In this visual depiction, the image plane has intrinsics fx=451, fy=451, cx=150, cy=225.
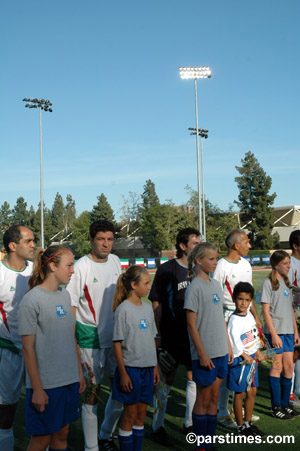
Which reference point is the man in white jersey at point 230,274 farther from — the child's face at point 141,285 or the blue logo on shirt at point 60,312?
the blue logo on shirt at point 60,312

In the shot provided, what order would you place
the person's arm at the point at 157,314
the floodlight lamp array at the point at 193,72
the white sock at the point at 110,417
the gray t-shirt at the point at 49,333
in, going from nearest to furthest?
1. the gray t-shirt at the point at 49,333
2. the white sock at the point at 110,417
3. the person's arm at the point at 157,314
4. the floodlight lamp array at the point at 193,72

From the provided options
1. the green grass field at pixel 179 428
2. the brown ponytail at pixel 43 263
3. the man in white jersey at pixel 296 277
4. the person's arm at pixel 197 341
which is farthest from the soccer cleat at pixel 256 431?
the brown ponytail at pixel 43 263

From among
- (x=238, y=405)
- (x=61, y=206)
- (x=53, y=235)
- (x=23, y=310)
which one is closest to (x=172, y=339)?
(x=238, y=405)

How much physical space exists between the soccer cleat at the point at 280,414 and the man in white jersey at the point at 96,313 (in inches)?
83.1

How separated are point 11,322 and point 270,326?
3071 mm

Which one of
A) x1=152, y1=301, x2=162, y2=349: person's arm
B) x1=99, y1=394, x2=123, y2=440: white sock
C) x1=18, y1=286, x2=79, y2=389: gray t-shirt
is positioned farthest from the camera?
x1=152, y1=301, x2=162, y2=349: person's arm

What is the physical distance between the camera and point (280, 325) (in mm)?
5609

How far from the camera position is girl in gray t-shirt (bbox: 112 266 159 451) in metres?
3.98

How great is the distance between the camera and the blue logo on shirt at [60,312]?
3.39m

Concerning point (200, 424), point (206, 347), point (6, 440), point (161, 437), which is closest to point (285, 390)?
point (161, 437)

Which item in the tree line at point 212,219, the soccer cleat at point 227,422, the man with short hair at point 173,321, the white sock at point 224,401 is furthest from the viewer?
the tree line at point 212,219

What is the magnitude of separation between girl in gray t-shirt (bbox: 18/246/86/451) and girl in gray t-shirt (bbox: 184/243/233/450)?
1.20 meters

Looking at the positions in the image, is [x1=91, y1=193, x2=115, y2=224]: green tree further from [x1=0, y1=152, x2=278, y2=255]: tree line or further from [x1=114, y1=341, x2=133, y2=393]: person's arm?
[x1=114, y1=341, x2=133, y2=393]: person's arm

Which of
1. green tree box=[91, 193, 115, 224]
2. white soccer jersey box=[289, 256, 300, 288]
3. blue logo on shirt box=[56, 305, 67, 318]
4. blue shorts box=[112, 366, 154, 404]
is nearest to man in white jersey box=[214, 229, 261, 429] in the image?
white soccer jersey box=[289, 256, 300, 288]
